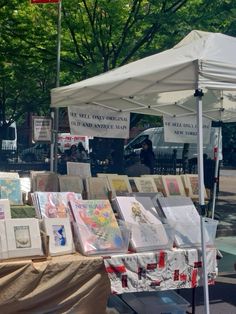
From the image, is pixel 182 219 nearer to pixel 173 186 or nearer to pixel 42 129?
pixel 173 186

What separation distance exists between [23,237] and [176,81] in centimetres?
205

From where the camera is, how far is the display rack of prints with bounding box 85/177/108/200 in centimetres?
539

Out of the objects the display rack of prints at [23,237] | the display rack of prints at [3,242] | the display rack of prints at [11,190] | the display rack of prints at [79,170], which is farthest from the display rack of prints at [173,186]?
the display rack of prints at [3,242]

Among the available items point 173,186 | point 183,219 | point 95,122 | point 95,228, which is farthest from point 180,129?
point 95,228

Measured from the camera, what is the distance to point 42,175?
532 cm

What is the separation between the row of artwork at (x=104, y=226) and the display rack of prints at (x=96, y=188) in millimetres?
753

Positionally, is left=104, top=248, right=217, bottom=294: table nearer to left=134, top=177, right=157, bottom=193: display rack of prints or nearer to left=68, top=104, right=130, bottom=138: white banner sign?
left=134, top=177, right=157, bottom=193: display rack of prints

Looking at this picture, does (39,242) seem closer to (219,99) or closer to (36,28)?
(219,99)

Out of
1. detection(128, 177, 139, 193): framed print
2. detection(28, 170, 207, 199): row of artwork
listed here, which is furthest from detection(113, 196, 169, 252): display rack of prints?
detection(128, 177, 139, 193): framed print

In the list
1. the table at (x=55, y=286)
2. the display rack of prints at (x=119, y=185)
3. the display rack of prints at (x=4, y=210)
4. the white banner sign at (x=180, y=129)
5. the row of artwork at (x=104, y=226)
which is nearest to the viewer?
the table at (x=55, y=286)

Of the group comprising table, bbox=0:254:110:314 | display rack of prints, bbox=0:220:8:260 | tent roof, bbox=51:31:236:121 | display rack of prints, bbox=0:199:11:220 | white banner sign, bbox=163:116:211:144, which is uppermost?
tent roof, bbox=51:31:236:121

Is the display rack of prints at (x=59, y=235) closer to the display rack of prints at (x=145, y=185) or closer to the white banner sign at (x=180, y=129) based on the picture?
the display rack of prints at (x=145, y=185)

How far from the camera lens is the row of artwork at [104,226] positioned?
3.87 metres

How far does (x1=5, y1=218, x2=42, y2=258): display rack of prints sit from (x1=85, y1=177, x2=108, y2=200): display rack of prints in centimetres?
149
